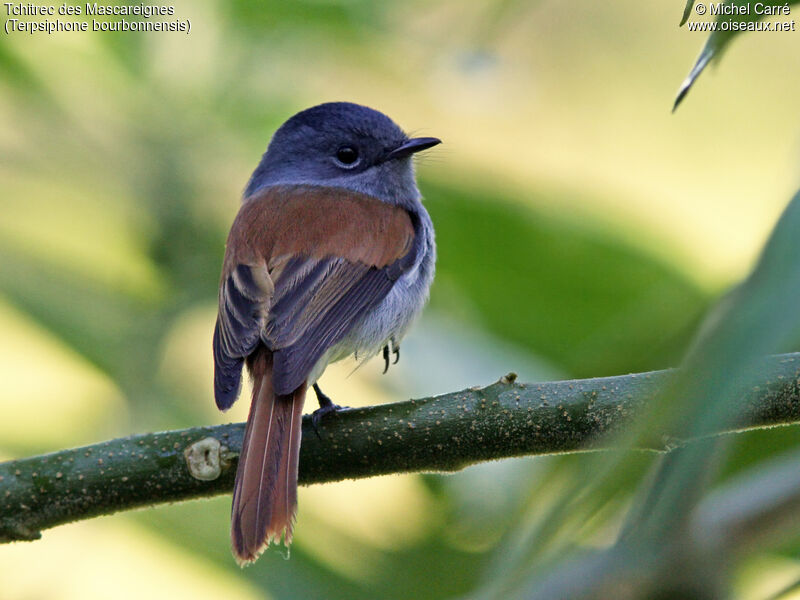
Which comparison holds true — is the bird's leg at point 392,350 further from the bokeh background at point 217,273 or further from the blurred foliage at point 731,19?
the blurred foliage at point 731,19

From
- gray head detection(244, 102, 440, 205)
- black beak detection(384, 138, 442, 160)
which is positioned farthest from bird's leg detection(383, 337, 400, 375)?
black beak detection(384, 138, 442, 160)

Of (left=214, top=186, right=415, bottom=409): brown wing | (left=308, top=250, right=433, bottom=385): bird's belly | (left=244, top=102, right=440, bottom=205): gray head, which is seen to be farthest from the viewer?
(left=244, top=102, right=440, bottom=205): gray head

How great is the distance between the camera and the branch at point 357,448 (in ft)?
6.77

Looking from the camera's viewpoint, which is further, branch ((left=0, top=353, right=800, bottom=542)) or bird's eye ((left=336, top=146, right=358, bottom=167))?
bird's eye ((left=336, top=146, right=358, bottom=167))

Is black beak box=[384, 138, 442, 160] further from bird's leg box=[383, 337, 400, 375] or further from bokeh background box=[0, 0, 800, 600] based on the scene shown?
bird's leg box=[383, 337, 400, 375]

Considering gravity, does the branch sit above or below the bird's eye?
below

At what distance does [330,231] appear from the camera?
10.8 ft

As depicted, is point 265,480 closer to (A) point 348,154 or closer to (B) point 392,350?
(B) point 392,350

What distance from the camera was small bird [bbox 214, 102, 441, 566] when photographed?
7.59ft

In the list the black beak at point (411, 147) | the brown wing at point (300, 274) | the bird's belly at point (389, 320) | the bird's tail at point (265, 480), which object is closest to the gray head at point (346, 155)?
the black beak at point (411, 147)

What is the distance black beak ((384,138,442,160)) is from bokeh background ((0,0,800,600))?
9cm

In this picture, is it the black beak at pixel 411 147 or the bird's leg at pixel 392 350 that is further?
the black beak at pixel 411 147

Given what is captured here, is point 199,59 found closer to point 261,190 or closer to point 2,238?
point 261,190

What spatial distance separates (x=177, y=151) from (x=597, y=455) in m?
2.99
